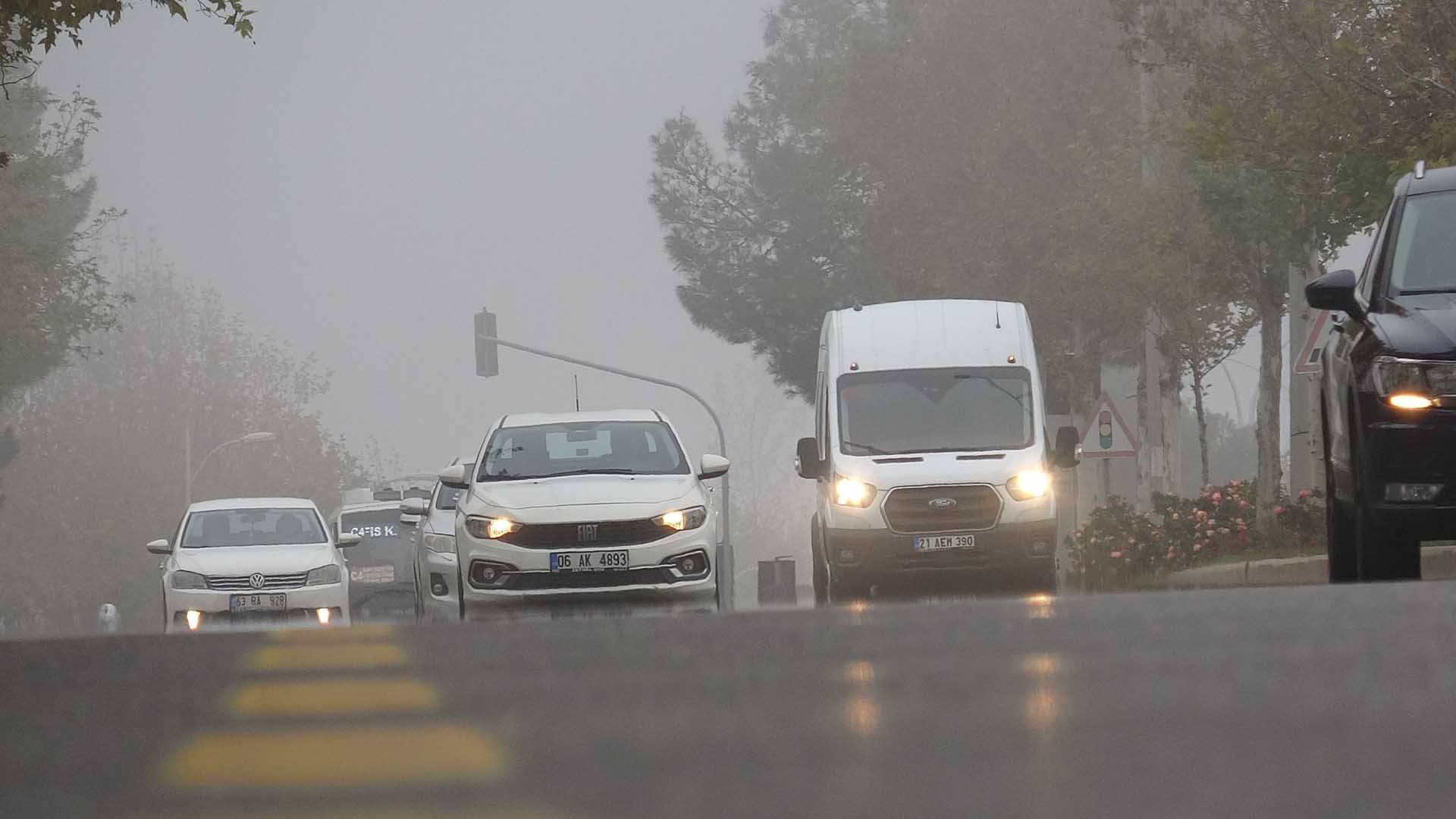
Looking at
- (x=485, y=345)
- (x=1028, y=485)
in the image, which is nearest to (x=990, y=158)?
(x=485, y=345)

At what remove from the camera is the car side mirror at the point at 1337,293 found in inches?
364

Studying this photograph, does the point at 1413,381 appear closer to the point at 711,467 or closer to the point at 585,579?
the point at 585,579

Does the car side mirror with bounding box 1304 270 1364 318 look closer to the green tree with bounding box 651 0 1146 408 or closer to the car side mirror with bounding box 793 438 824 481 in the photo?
the car side mirror with bounding box 793 438 824 481

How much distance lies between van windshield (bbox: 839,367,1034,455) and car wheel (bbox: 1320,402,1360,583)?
9.76 meters

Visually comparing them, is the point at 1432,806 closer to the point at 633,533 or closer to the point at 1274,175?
the point at 633,533

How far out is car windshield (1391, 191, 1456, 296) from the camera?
30.1ft

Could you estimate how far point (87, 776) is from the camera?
6.32 feet

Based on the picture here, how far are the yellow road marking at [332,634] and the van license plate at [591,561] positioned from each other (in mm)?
13324

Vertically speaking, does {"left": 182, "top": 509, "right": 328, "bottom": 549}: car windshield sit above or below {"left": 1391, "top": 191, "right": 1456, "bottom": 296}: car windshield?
below

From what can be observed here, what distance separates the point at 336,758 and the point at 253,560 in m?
21.4

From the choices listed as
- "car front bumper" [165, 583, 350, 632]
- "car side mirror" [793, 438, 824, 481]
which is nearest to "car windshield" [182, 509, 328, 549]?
"car front bumper" [165, 583, 350, 632]

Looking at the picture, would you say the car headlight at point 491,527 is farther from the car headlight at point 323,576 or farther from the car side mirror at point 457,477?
the car headlight at point 323,576

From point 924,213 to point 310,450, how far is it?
63.8 meters

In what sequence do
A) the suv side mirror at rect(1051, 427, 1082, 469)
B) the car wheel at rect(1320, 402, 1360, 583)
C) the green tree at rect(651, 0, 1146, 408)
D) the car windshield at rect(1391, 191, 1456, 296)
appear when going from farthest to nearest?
the green tree at rect(651, 0, 1146, 408)
the suv side mirror at rect(1051, 427, 1082, 469)
the car wheel at rect(1320, 402, 1360, 583)
the car windshield at rect(1391, 191, 1456, 296)
